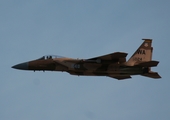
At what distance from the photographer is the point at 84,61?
3122 cm

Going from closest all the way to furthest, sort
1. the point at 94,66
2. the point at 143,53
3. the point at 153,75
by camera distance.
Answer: the point at 94,66
the point at 153,75
the point at 143,53

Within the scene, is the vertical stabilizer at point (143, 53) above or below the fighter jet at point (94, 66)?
above

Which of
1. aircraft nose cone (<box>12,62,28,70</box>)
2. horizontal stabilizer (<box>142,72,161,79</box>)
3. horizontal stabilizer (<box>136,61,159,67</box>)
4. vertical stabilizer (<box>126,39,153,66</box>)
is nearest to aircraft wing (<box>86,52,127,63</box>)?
horizontal stabilizer (<box>136,61,159,67</box>)

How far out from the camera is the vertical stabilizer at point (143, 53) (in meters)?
32.8

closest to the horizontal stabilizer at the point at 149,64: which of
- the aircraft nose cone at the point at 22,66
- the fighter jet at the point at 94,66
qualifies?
the fighter jet at the point at 94,66

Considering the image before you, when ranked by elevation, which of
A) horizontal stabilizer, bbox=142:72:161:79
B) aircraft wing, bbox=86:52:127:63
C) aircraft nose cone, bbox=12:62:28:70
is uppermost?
aircraft wing, bbox=86:52:127:63

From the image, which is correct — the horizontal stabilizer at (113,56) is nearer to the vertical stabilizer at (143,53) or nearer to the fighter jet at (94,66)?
the fighter jet at (94,66)

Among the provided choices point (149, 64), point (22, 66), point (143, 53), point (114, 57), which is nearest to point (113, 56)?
Answer: point (114, 57)

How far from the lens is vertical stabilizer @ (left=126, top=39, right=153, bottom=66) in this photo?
32781mm

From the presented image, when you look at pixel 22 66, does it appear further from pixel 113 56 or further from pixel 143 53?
pixel 143 53

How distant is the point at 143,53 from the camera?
33.0 m

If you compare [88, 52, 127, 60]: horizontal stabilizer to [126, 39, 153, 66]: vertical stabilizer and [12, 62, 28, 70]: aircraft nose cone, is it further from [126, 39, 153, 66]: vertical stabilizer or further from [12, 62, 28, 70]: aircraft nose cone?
[12, 62, 28, 70]: aircraft nose cone

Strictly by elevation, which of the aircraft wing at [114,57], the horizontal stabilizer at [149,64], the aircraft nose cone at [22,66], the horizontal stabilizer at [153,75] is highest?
the aircraft wing at [114,57]

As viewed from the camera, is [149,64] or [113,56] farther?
[149,64]
